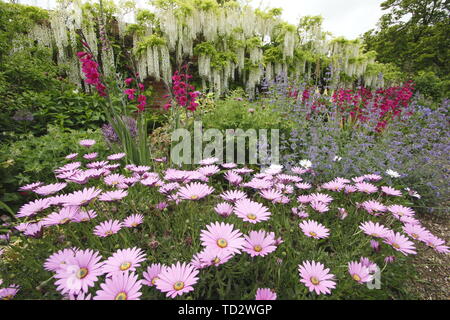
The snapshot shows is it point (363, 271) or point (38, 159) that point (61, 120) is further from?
point (363, 271)

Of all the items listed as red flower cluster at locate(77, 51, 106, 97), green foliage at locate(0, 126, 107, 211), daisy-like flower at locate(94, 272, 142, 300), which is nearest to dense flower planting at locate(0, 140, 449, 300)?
daisy-like flower at locate(94, 272, 142, 300)

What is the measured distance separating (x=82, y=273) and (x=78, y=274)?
0.07 feet

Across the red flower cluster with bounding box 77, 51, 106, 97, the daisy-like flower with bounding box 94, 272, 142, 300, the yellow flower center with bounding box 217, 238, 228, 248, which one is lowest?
the daisy-like flower with bounding box 94, 272, 142, 300

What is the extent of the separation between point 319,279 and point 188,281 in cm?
44

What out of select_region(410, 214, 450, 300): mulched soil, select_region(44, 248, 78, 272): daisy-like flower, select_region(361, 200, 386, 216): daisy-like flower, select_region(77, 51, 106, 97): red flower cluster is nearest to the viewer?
select_region(44, 248, 78, 272): daisy-like flower

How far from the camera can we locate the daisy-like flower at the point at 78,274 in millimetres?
697

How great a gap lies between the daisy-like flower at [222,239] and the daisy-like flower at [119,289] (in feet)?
0.78

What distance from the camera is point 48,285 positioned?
3.12 ft

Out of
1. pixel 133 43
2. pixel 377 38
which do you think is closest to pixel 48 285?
pixel 133 43

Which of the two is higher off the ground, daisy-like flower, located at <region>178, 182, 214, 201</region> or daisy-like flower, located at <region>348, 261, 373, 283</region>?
daisy-like flower, located at <region>178, 182, 214, 201</region>

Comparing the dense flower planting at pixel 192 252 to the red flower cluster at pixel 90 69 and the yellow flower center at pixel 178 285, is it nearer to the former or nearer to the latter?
the yellow flower center at pixel 178 285

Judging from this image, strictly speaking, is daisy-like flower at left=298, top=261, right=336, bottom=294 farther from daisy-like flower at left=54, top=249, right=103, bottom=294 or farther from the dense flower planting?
daisy-like flower at left=54, top=249, right=103, bottom=294

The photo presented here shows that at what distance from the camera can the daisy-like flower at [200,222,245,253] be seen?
0.79 meters

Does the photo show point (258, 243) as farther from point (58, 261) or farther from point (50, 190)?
point (50, 190)
